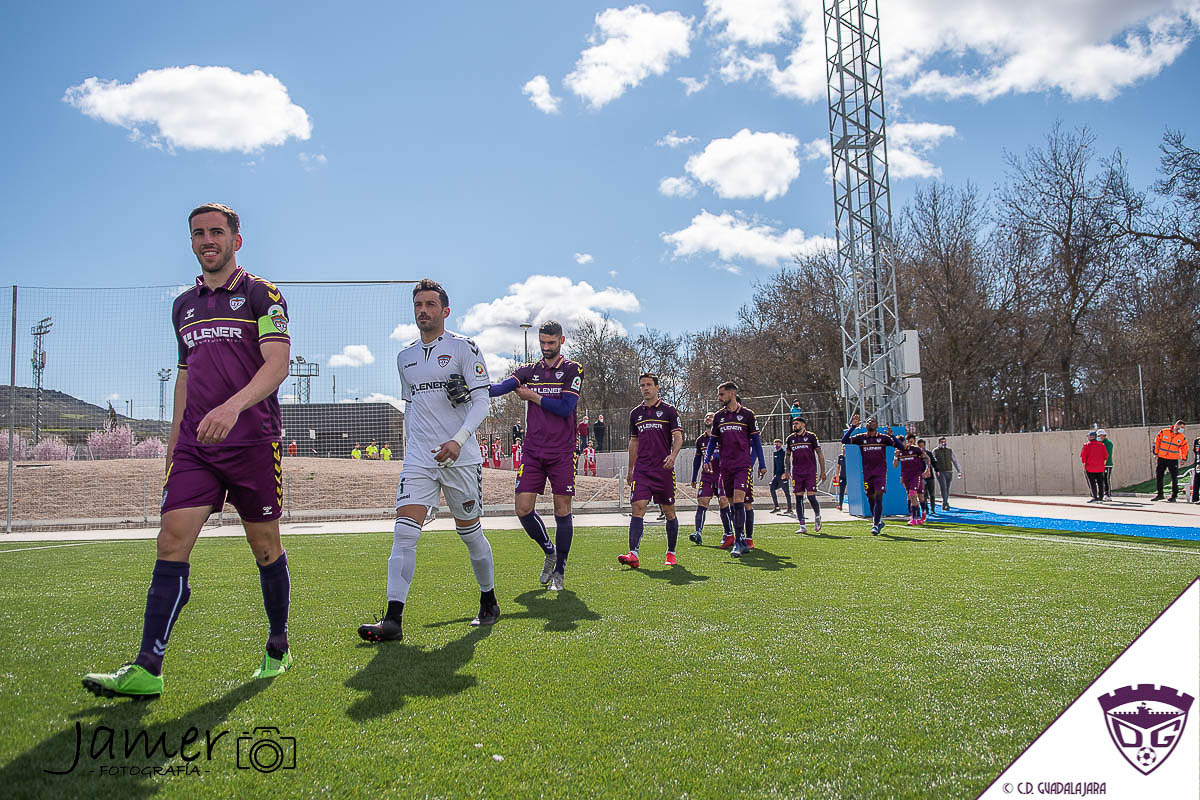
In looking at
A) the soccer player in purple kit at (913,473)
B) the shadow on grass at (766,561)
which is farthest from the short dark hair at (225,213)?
the soccer player in purple kit at (913,473)

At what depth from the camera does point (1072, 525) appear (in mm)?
13172

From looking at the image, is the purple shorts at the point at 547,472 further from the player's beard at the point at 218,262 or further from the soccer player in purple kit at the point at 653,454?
the player's beard at the point at 218,262

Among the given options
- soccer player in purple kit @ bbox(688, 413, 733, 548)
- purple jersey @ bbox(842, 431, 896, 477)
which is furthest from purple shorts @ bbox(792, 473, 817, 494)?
soccer player in purple kit @ bbox(688, 413, 733, 548)

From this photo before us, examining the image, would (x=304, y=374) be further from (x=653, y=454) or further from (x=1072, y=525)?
(x=1072, y=525)

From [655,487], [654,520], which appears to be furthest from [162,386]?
[655,487]

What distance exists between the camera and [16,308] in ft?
50.8

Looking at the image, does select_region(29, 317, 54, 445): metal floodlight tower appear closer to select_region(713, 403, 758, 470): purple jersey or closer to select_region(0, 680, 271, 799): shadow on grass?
select_region(713, 403, 758, 470): purple jersey

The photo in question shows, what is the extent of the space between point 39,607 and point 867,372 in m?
19.2

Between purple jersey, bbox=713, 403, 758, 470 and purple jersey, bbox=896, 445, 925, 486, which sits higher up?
purple jersey, bbox=713, 403, 758, 470

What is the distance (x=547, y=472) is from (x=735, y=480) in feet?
12.4

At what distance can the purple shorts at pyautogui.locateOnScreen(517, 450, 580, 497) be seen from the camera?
20.4 ft

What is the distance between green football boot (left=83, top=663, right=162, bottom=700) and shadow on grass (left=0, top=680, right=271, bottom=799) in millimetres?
46

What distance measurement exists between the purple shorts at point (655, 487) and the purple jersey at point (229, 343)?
5087 mm

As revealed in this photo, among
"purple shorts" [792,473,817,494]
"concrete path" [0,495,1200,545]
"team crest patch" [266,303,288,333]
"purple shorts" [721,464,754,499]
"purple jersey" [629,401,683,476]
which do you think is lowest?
"concrete path" [0,495,1200,545]
